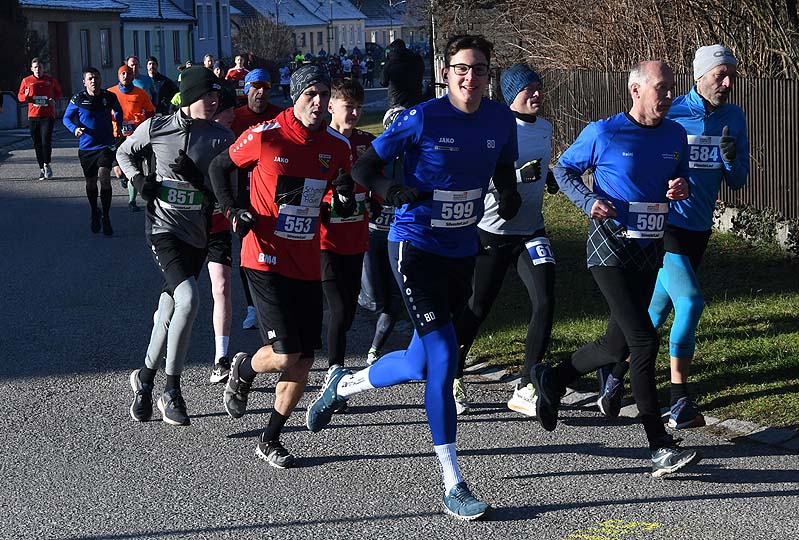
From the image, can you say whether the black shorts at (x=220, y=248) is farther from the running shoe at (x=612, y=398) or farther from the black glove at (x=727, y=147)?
the black glove at (x=727, y=147)

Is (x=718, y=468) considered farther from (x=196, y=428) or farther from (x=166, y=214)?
(x=166, y=214)

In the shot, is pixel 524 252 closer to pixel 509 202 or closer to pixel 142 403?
pixel 509 202

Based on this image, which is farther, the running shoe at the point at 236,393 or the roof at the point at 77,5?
the roof at the point at 77,5

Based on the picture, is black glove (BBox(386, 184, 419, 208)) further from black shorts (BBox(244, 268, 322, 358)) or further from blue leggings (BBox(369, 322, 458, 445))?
black shorts (BBox(244, 268, 322, 358))

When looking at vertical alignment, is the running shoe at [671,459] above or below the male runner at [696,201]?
below

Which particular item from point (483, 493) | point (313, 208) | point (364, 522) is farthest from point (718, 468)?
point (313, 208)

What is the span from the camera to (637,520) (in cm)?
566

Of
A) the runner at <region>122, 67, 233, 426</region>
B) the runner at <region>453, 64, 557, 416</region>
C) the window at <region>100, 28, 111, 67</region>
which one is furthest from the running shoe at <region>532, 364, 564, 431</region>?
the window at <region>100, 28, 111, 67</region>

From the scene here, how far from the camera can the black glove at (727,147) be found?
281 inches

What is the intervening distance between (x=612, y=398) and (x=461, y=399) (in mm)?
903

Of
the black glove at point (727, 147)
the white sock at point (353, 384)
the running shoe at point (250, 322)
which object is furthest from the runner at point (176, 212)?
the black glove at point (727, 147)

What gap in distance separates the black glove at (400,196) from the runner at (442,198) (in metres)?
0.02

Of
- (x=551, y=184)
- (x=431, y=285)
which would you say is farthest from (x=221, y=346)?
(x=431, y=285)

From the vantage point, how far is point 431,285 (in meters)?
6.07
